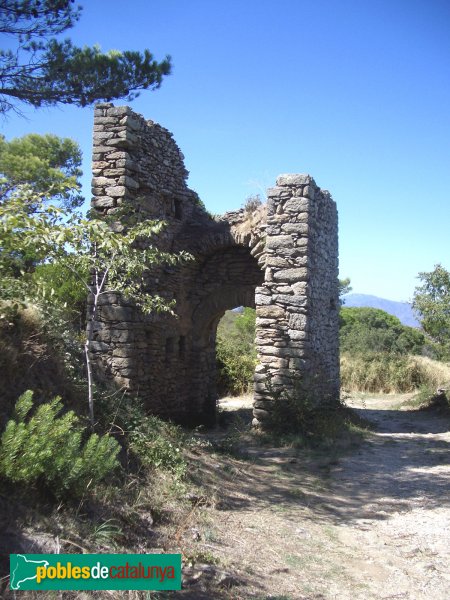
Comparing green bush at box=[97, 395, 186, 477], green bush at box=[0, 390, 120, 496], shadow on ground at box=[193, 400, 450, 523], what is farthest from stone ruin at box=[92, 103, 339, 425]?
green bush at box=[0, 390, 120, 496]

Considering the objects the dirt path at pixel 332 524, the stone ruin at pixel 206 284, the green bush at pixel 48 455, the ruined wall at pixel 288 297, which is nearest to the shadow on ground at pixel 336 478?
the dirt path at pixel 332 524

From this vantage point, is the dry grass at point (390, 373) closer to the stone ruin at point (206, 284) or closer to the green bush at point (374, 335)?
the green bush at point (374, 335)

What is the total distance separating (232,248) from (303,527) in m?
6.61

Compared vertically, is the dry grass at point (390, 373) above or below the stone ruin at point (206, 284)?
below

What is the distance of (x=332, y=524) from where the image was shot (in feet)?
16.8

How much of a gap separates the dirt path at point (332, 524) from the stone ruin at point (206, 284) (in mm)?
1872

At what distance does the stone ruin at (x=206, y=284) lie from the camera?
8.41m

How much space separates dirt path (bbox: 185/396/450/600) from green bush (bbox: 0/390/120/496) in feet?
3.66

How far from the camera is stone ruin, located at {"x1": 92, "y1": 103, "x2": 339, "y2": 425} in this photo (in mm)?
8406

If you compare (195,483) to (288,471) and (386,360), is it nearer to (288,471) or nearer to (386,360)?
(288,471)

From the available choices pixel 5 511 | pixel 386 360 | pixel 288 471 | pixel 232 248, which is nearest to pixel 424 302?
pixel 386 360

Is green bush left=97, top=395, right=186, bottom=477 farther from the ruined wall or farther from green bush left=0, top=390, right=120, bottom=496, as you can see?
the ruined wall

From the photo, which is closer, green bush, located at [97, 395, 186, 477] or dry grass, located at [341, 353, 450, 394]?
green bush, located at [97, 395, 186, 477]

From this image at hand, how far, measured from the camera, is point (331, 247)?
11.0 meters
